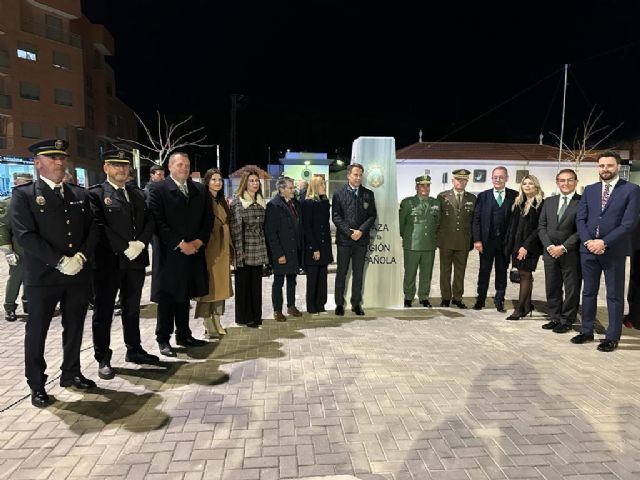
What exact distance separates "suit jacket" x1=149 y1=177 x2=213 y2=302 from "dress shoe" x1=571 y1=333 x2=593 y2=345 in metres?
4.62

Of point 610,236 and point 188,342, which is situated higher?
point 610,236

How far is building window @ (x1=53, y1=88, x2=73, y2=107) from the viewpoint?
32816 mm

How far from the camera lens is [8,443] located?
3070 mm

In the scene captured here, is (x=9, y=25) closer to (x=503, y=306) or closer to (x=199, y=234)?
(x=199, y=234)

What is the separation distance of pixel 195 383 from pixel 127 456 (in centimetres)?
118

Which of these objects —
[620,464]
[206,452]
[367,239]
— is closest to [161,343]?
[206,452]

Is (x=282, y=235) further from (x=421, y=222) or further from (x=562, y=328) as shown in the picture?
(x=562, y=328)

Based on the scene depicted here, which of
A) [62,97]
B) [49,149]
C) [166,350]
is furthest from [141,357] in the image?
[62,97]

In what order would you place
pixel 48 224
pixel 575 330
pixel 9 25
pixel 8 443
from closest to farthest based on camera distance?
1. pixel 8 443
2. pixel 48 224
3. pixel 575 330
4. pixel 9 25

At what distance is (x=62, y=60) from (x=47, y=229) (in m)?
37.3

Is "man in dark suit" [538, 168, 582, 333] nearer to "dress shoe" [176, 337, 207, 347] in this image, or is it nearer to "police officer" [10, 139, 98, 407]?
"dress shoe" [176, 337, 207, 347]

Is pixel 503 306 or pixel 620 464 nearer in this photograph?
pixel 620 464

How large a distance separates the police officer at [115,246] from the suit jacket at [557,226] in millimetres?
5021

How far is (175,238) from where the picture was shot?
15.4 ft
